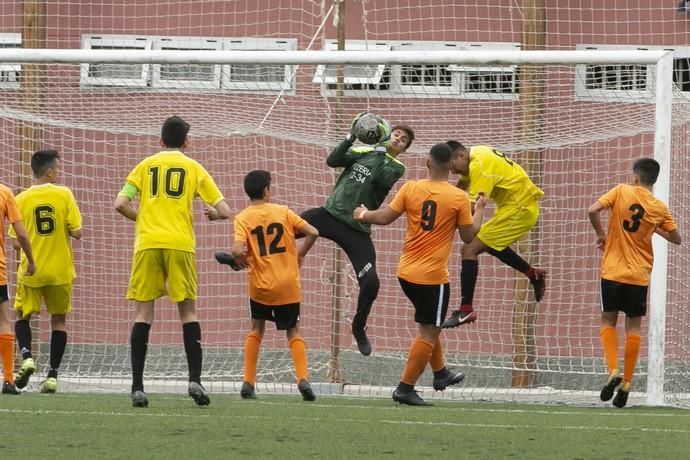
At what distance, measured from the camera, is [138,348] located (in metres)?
9.30

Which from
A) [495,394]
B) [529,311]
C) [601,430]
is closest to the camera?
[601,430]

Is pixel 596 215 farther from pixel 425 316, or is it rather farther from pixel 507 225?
pixel 425 316

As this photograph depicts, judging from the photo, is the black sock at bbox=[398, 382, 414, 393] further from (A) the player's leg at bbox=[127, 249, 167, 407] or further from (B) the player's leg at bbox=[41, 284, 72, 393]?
(B) the player's leg at bbox=[41, 284, 72, 393]

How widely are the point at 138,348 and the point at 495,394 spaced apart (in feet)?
14.3

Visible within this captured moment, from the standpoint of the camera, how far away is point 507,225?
11.8 m

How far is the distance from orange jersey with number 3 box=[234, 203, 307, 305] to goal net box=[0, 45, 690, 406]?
247 cm

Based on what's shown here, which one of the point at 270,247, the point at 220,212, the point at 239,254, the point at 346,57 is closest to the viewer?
the point at 220,212

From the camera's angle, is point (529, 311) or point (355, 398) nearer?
point (355, 398)

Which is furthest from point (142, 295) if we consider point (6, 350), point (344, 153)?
point (344, 153)

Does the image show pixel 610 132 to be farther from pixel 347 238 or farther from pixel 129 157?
pixel 129 157

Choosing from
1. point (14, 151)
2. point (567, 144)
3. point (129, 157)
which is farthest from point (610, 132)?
point (14, 151)

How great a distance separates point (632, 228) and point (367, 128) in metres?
2.10

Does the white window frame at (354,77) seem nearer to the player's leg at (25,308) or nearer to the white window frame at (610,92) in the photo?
the white window frame at (610,92)

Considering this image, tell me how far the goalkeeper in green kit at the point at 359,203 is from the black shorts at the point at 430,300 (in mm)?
1161
